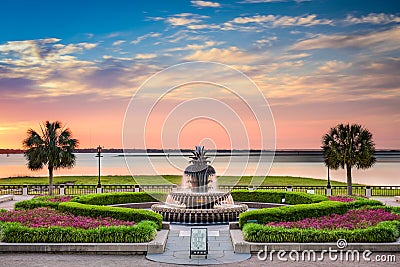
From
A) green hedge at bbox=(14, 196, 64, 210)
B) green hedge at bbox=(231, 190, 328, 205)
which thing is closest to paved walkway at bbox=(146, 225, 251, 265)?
green hedge at bbox=(14, 196, 64, 210)

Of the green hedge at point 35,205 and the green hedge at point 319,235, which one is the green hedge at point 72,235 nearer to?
the green hedge at point 319,235

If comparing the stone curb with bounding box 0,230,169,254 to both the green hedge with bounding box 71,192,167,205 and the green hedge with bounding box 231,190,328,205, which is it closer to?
the green hedge with bounding box 71,192,167,205

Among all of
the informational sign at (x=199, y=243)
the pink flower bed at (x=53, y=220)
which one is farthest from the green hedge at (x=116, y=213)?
the informational sign at (x=199, y=243)

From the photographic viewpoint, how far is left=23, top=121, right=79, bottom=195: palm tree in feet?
106

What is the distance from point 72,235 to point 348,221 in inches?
357

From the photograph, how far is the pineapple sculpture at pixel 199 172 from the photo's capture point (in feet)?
69.3

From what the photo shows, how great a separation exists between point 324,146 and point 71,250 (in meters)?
23.2

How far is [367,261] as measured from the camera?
40.5ft

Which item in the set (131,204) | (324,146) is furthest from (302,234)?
(324,146)

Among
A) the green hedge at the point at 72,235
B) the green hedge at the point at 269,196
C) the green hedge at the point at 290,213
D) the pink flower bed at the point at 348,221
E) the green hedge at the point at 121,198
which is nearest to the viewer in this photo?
the green hedge at the point at 72,235

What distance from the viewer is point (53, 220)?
53.4 feet

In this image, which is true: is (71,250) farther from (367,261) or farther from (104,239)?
(367,261)

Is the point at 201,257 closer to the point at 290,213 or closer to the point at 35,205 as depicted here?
the point at 290,213

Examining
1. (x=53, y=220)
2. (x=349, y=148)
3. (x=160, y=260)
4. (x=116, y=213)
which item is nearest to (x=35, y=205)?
(x=53, y=220)
